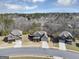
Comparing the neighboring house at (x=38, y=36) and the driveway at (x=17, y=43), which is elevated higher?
the neighboring house at (x=38, y=36)

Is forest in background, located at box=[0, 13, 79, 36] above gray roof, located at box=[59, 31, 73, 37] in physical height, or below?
above

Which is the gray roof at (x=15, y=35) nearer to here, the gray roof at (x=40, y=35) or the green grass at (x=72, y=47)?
the gray roof at (x=40, y=35)

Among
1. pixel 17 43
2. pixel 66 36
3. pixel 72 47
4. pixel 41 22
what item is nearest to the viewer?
pixel 72 47

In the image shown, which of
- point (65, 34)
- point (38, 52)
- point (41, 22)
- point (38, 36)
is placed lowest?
point (38, 52)

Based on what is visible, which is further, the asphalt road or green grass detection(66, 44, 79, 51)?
green grass detection(66, 44, 79, 51)

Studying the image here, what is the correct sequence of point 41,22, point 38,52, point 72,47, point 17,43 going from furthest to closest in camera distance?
point 41,22, point 17,43, point 72,47, point 38,52

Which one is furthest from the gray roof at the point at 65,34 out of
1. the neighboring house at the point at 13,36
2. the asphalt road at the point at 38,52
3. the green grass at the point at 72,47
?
the neighboring house at the point at 13,36

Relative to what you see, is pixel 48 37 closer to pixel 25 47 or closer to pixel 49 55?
pixel 25 47

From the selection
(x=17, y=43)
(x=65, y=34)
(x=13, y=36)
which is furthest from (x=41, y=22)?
(x=17, y=43)

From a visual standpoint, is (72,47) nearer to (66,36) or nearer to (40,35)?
(66,36)

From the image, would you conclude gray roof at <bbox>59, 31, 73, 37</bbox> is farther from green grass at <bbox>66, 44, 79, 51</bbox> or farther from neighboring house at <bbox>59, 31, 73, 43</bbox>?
green grass at <bbox>66, 44, 79, 51</bbox>

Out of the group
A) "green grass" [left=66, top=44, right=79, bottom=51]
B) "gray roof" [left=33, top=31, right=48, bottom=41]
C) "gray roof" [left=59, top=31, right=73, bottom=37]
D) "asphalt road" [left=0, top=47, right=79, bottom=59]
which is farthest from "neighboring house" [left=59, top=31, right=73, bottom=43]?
"asphalt road" [left=0, top=47, right=79, bottom=59]

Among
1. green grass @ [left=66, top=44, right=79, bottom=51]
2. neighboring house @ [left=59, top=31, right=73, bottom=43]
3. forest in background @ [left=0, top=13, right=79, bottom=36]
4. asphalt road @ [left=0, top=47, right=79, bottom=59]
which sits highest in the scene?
forest in background @ [left=0, top=13, right=79, bottom=36]
